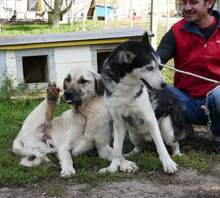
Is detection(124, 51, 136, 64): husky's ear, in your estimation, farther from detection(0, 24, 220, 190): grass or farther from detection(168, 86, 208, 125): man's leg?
detection(168, 86, 208, 125): man's leg

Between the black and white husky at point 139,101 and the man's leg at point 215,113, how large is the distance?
1.27 feet

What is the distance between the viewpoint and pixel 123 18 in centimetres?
1176

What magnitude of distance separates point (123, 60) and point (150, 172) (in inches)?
42.9

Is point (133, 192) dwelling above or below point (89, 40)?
below

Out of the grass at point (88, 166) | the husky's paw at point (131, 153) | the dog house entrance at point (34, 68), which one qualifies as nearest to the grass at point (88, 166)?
the grass at point (88, 166)

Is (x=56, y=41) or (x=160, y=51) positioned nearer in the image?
(x=160, y=51)

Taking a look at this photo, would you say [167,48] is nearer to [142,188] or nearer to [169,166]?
[169,166]

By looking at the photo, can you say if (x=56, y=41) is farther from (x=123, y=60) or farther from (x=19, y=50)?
(x=123, y=60)

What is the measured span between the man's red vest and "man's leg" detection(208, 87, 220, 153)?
193 millimetres

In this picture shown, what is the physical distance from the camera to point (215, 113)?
3668 millimetres

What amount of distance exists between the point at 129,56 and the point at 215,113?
1.39m

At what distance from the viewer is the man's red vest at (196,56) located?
375 centimetres

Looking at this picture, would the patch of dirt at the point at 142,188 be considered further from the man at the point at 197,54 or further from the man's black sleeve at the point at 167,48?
the man's black sleeve at the point at 167,48

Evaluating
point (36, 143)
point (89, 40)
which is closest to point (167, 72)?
point (89, 40)
